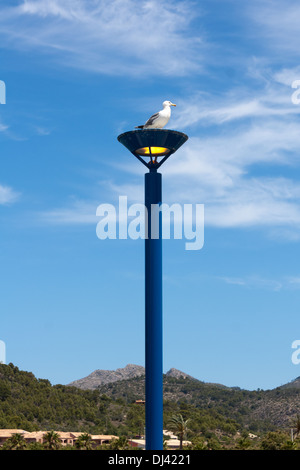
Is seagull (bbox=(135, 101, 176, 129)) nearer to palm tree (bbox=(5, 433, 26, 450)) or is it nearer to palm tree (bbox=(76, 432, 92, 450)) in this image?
palm tree (bbox=(5, 433, 26, 450))

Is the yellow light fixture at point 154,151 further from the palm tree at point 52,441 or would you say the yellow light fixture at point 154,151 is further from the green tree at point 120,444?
the green tree at point 120,444

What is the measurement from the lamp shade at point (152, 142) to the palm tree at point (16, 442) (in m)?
61.2

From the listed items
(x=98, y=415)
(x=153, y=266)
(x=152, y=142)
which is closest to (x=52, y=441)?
(x=98, y=415)

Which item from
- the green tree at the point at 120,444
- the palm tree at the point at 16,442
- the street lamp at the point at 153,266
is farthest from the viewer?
the green tree at the point at 120,444

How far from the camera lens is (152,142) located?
39406 millimetres

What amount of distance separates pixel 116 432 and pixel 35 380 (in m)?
27.0

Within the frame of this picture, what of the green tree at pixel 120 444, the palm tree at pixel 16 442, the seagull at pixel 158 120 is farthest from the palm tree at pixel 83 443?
the seagull at pixel 158 120

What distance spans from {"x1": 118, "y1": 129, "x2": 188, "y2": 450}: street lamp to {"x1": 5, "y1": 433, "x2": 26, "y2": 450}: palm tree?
192ft

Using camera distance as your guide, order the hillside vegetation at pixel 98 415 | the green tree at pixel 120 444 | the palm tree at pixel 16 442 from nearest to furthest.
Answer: the palm tree at pixel 16 442
the green tree at pixel 120 444
the hillside vegetation at pixel 98 415

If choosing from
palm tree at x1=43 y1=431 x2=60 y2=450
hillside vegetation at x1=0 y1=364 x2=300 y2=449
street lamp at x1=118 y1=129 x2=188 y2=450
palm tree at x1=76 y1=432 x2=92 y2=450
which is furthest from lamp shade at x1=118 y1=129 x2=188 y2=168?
hillside vegetation at x1=0 y1=364 x2=300 y2=449

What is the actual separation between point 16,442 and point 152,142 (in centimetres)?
6302

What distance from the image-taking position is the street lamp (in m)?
36.6

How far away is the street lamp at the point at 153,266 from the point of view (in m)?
36.6
